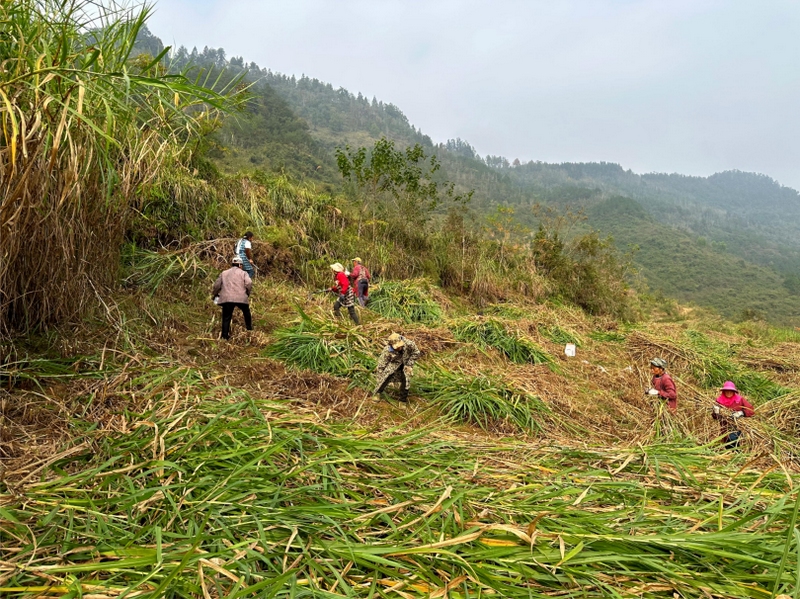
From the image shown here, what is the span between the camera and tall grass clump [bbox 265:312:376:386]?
4359 mm

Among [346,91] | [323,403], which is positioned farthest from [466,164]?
[323,403]

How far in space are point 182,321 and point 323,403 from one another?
2341 millimetres

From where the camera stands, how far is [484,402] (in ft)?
12.9

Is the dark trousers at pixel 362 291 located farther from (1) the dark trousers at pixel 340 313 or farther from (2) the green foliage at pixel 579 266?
(2) the green foliage at pixel 579 266

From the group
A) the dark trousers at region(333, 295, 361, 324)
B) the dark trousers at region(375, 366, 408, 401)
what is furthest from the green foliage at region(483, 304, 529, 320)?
the dark trousers at region(375, 366, 408, 401)

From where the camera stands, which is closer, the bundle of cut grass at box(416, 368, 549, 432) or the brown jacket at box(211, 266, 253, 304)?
the bundle of cut grass at box(416, 368, 549, 432)

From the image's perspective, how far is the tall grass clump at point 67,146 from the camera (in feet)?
6.46

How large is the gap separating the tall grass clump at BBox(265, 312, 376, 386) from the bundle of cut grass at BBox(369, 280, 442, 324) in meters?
2.23

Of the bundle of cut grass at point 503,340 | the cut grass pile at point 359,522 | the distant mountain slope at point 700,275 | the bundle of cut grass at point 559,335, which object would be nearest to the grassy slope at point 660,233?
the distant mountain slope at point 700,275

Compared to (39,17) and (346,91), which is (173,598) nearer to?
(39,17)

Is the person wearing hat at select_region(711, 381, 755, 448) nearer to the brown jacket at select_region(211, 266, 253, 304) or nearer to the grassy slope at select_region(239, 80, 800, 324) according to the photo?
the brown jacket at select_region(211, 266, 253, 304)

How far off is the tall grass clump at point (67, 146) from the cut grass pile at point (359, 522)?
130 cm

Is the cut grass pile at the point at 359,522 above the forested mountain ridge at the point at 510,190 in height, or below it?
below

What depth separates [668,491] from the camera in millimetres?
1979
